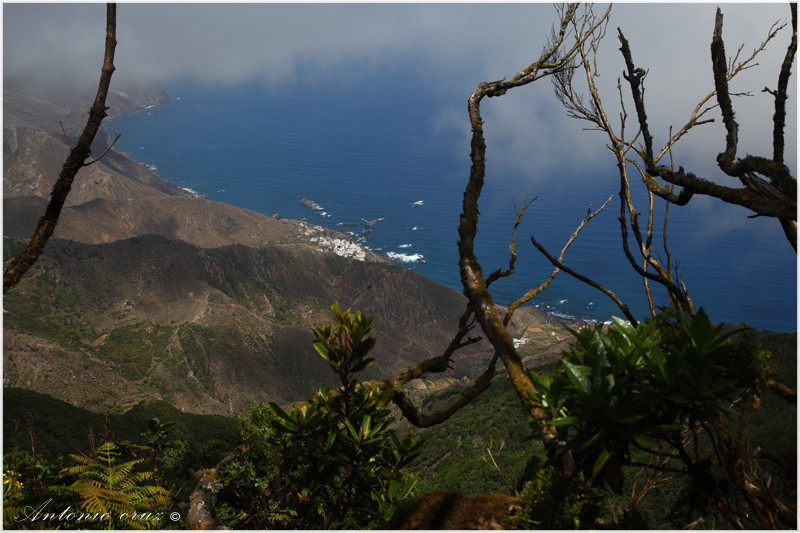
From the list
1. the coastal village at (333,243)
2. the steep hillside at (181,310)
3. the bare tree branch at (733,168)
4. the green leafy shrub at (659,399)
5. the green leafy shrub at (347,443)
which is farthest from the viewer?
the coastal village at (333,243)

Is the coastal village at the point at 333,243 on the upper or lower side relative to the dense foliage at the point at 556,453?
upper

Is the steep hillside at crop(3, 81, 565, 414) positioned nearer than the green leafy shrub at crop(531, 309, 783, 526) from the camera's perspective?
No

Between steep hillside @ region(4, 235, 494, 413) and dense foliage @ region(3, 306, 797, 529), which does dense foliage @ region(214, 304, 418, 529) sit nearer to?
dense foliage @ region(3, 306, 797, 529)

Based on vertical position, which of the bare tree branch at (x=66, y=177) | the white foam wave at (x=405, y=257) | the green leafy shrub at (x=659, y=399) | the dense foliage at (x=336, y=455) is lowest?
the dense foliage at (x=336, y=455)

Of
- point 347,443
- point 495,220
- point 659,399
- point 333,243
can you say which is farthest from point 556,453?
point 495,220

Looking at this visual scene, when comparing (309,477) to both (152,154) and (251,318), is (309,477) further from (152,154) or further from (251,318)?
(152,154)

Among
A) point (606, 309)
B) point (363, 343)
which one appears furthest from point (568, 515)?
point (606, 309)

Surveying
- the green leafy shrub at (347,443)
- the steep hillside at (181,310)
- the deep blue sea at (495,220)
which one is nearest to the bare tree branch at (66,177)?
the green leafy shrub at (347,443)

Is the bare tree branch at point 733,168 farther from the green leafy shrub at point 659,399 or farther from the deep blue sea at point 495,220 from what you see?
the deep blue sea at point 495,220

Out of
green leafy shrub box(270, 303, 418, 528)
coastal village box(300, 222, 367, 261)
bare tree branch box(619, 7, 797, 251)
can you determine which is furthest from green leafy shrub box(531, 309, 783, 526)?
coastal village box(300, 222, 367, 261)

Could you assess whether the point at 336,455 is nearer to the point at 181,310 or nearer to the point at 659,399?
the point at 659,399

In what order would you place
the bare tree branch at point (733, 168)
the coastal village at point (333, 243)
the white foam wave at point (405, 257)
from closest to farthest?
the bare tree branch at point (733, 168), the coastal village at point (333, 243), the white foam wave at point (405, 257)
